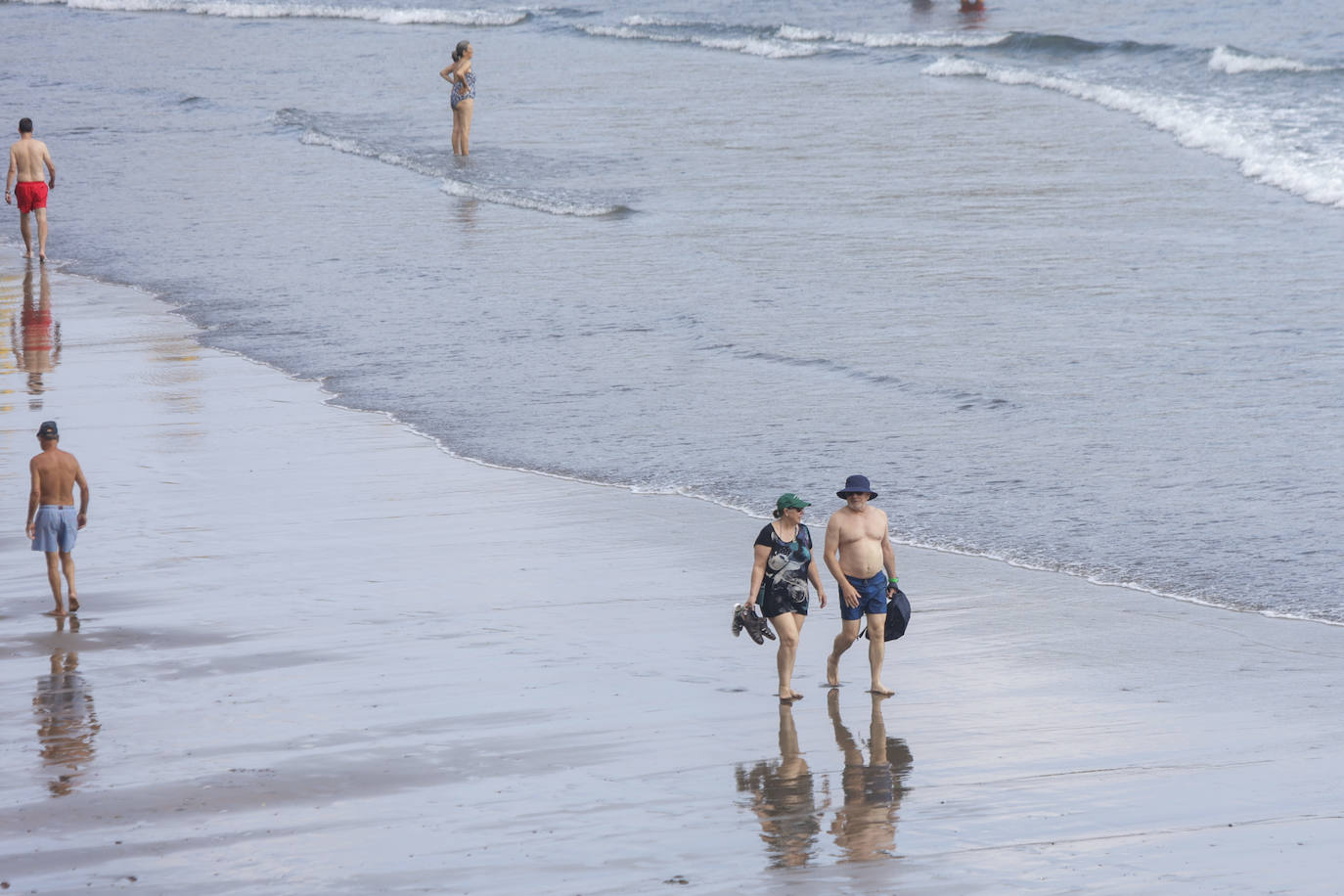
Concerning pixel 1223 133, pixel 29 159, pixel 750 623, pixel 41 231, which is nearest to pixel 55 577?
pixel 750 623

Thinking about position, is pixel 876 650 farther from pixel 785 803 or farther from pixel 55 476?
pixel 55 476

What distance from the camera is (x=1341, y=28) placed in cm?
4084

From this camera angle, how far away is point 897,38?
1827 inches

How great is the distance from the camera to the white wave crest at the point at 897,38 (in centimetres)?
4522

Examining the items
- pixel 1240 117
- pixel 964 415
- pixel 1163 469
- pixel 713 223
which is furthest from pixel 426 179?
pixel 1163 469

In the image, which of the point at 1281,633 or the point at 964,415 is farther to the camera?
the point at 964,415

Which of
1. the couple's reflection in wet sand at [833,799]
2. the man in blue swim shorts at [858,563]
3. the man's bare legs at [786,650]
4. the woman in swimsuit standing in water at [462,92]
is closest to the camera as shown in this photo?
the couple's reflection in wet sand at [833,799]

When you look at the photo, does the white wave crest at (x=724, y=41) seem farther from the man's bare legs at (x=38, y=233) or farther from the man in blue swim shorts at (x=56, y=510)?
the man in blue swim shorts at (x=56, y=510)

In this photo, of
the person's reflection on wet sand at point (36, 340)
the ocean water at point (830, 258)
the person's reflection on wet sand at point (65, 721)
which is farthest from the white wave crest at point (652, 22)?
the person's reflection on wet sand at point (65, 721)

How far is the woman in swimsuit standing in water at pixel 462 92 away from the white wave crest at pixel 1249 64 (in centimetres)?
1566

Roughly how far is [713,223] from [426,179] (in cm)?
739

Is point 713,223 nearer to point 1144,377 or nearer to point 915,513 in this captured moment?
point 1144,377

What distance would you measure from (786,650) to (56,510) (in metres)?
5.18

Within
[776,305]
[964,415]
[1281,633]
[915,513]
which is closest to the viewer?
[1281,633]
